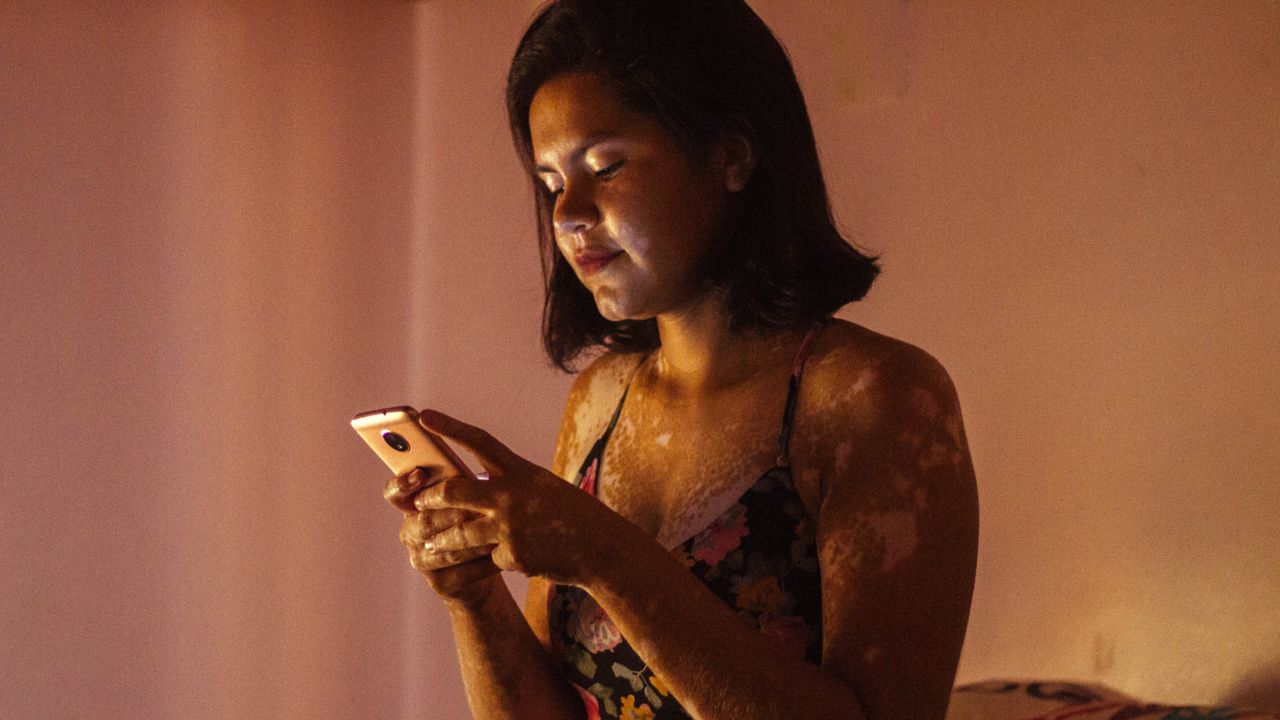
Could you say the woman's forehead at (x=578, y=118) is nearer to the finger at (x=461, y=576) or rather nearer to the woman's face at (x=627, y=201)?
the woman's face at (x=627, y=201)

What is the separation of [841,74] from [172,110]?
1207 mm

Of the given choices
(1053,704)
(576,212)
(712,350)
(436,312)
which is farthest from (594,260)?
(436,312)

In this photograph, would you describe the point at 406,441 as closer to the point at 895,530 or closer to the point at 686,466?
the point at 686,466

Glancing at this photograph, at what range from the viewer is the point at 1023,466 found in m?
1.71

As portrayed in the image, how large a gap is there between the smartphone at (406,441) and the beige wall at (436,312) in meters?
0.95

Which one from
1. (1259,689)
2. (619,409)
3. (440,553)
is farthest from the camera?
(1259,689)

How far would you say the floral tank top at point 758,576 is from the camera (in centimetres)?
102

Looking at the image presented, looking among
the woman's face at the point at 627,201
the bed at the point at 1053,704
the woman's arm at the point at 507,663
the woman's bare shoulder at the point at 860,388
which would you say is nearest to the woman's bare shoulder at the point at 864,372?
the woman's bare shoulder at the point at 860,388

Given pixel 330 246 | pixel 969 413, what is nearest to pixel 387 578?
pixel 330 246

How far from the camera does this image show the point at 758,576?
40.4 inches

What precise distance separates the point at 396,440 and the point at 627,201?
276 millimetres

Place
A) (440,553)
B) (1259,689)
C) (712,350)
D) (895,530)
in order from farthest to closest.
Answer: (1259,689)
(712,350)
(440,553)
(895,530)

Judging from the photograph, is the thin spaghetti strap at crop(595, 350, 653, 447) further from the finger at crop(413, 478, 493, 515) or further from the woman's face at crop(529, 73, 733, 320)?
the finger at crop(413, 478, 493, 515)

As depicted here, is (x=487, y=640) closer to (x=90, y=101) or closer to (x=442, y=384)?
(x=442, y=384)
